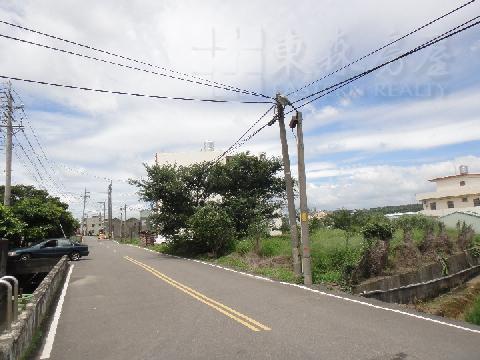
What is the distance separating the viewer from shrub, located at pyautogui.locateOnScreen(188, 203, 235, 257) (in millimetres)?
26531

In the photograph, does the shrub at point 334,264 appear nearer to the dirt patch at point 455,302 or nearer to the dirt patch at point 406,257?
the dirt patch at point 406,257

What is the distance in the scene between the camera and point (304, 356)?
6645 millimetres

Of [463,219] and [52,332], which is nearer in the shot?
[52,332]

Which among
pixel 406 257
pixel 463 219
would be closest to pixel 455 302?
pixel 406 257

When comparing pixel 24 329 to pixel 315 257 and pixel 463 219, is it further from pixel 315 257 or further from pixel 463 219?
pixel 463 219

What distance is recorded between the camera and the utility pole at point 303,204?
48.9 feet

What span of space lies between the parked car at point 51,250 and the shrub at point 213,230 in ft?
26.1

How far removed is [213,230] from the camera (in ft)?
86.7

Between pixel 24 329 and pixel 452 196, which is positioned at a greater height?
pixel 452 196

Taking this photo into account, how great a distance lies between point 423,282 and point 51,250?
69.9ft

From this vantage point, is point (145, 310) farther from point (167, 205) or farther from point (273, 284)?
point (167, 205)

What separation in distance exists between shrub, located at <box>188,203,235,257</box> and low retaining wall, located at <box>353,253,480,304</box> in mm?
11869

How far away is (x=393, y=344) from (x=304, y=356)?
1630 mm

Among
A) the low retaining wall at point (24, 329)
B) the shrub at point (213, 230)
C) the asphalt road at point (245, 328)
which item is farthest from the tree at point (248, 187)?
the low retaining wall at point (24, 329)
